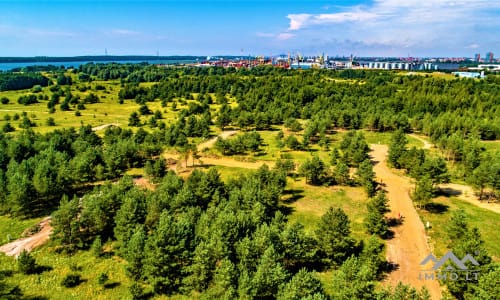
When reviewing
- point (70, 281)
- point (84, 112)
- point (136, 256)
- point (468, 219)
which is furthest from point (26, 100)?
point (468, 219)

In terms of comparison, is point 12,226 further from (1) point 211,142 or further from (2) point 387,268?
(2) point 387,268

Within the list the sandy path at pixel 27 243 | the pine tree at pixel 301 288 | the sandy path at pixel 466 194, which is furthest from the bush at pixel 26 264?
the sandy path at pixel 466 194

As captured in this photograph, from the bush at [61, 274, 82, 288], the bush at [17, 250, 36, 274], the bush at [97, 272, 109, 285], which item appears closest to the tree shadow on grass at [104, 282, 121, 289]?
the bush at [97, 272, 109, 285]

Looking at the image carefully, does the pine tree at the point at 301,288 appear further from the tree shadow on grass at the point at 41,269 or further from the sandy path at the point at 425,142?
the sandy path at the point at 425,142

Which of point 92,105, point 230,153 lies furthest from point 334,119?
point 92,105

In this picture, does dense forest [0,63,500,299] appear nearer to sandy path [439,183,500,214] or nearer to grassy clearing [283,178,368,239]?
grassy clearing [283,178,368,239]
